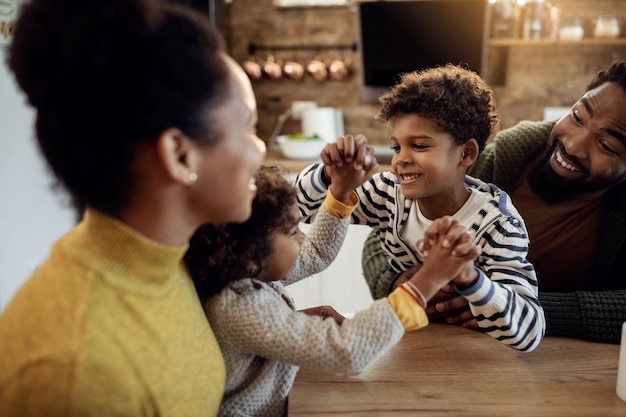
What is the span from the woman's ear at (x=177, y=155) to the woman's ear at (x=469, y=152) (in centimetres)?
67

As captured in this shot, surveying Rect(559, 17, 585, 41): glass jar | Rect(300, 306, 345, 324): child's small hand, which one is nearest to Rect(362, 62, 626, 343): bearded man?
Rect(300, 306, 345, 324): child's small hand

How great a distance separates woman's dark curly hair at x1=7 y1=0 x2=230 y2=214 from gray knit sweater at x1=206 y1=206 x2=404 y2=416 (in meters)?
0.25

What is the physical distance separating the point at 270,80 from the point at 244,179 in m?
2.68

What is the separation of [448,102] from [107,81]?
27.6 inches

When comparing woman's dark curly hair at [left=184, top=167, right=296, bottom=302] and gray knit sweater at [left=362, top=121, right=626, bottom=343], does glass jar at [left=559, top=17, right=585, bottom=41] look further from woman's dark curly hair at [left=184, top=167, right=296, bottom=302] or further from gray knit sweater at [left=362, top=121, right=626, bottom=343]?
woman's dark curly hair at [left=184, top=167, right=296, bottom=302]

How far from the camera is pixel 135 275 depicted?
619 mm

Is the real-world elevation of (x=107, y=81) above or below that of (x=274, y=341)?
above

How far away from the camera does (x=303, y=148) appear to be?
8.86 feet

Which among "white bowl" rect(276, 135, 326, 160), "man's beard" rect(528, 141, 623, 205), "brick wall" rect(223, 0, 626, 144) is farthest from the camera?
"brick wall" rect(223, 0, 626, 144)

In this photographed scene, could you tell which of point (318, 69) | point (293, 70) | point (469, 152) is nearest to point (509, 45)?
point (318, 69)

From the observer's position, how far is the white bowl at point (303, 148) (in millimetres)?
2688

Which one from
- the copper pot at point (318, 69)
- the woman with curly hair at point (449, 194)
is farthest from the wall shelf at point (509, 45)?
the woman with curly hair at point (449, 194)

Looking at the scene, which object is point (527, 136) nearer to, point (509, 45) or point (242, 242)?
point (242, 242)

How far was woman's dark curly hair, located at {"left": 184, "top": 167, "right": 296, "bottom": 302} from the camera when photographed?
0.78 metres
